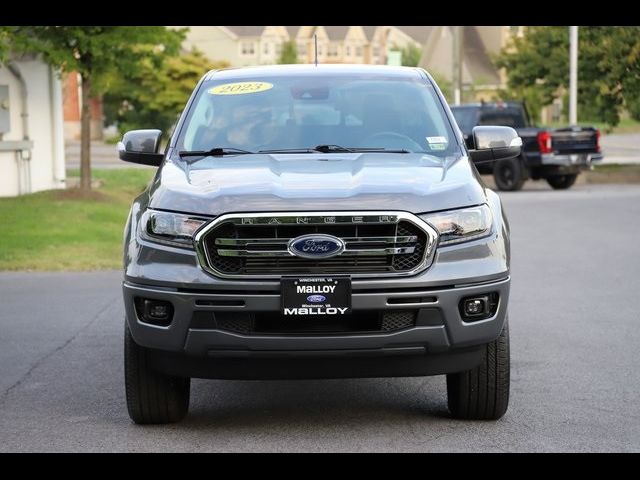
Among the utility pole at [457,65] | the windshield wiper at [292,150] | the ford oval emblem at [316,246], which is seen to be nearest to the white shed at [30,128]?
the windshield wiper at [292,150]

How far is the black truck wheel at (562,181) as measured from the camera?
26938 mm

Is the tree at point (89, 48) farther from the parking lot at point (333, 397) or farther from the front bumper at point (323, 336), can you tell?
the front bumper at point (323, 336)

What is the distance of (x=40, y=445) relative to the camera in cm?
598

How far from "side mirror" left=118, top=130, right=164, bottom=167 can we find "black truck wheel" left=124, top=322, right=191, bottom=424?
59.2 inches

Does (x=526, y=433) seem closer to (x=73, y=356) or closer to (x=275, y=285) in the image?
(x=275, y=285)

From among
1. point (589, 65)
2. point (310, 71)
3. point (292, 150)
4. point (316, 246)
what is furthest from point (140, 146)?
Result: point (589, 65)

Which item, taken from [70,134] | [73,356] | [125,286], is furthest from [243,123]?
[70,134]

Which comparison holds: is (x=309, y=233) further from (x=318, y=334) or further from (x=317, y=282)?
(x=318, y=334)

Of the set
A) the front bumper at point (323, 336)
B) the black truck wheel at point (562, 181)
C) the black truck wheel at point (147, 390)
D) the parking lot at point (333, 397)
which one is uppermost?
the front bumper at point (323, 336)

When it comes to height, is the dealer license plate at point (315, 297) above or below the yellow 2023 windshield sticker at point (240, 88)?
below

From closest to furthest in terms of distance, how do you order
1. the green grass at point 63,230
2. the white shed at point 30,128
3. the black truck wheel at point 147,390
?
the black truck wheel at point 147,390
the green grass at point 63,230
the white shed at point 30,128

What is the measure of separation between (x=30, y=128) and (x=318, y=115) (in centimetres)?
1600

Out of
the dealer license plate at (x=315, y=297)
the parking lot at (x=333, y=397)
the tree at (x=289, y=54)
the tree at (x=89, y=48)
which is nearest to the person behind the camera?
the dealer license plate at (x=315, y=297)

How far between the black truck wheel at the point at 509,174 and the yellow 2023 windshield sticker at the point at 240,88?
60.4 feet
